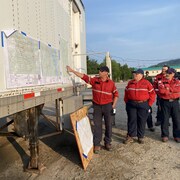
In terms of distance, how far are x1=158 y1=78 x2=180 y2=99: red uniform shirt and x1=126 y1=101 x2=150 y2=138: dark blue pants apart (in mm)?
531

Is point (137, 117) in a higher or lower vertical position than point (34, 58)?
lower

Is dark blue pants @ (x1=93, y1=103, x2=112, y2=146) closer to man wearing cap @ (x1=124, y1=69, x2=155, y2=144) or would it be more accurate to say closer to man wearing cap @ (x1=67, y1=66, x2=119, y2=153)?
man wearing cap @ (x1=67, y1=66, x2=119, y2=153)

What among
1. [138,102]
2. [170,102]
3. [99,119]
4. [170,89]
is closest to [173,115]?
[170,102]

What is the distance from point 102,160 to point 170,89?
241cm

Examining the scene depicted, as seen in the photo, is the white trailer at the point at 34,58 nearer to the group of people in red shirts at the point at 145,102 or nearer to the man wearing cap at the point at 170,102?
the group of people in red shirts at the point at 145,102

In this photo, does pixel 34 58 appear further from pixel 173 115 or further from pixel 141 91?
pixel 173 115

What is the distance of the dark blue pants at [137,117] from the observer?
6156 millimetres

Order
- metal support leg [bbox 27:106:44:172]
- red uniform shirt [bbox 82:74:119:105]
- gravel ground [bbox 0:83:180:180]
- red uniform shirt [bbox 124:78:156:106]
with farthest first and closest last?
red uniform shirt [bbox 124:78:156:106] < red uniform shirt [bbox 82:74:119:105] < metal support leg [bbox 27:106:44:172] < gravel ground [bbox 0:83:180:180]

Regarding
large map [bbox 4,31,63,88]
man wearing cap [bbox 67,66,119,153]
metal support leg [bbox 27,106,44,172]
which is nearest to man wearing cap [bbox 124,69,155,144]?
man wearing cap [bbox 67,66,119,153]

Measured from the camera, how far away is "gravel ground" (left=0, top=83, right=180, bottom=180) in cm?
452

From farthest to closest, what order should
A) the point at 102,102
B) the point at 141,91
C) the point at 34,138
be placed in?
the point at 141,91 → the point at 102,102 → the point at 34,138

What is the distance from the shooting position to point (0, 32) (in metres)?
2.93

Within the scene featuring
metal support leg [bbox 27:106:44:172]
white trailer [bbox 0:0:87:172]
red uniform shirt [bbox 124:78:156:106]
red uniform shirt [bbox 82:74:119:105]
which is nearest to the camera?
white trailer [bbox 0:0:87:172]

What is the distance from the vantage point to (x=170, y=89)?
6.29m
